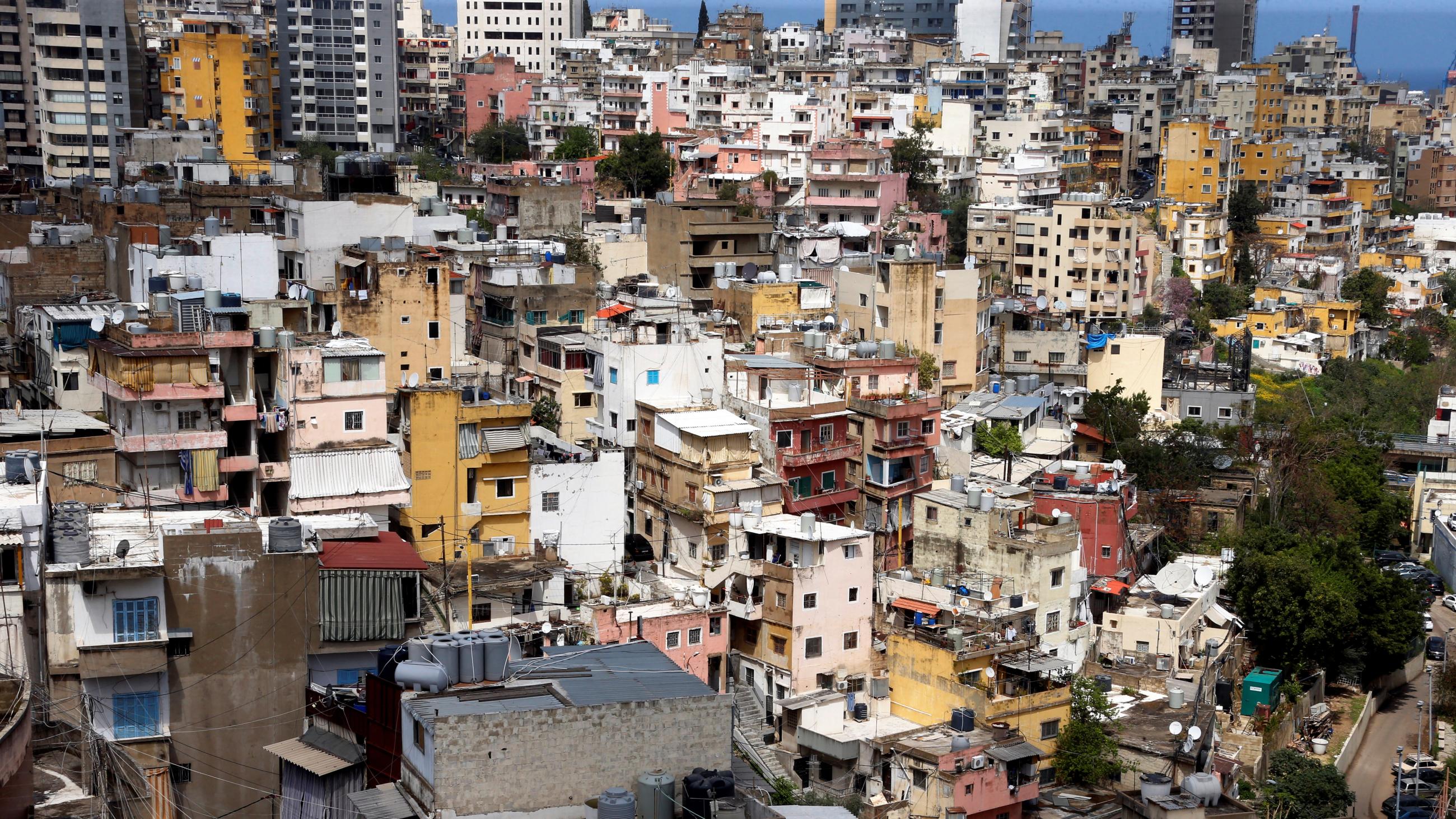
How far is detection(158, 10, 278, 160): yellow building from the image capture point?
58906 mm

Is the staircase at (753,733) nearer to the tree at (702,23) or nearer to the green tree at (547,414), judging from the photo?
the green tree at (547,414)

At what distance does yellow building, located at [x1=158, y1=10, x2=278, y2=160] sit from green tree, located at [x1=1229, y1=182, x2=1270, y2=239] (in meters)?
31.7

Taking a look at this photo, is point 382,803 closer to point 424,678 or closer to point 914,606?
point 424,678

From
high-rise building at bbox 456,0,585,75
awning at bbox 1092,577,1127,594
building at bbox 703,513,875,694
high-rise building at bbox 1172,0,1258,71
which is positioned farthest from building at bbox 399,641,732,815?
high-rise building at bbox 1172,0,1258,71

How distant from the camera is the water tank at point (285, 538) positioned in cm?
1848

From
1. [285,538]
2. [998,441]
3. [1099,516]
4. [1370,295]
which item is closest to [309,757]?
[285,538]

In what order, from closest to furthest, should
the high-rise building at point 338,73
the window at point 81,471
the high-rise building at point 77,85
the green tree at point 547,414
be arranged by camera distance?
the window at point 81,471, the green tree at point 547,414, the high-rise building at point 77,85, the high-rise building at point 338,73

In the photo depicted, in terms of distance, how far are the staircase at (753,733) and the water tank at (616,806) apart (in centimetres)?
719

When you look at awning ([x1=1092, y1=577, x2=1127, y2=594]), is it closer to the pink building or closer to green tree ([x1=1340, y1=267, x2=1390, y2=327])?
the pink building

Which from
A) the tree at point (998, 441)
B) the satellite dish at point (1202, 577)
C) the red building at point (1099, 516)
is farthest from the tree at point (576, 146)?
the satellite dish at point (1202, 577)

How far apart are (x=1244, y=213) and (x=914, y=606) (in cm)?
3956

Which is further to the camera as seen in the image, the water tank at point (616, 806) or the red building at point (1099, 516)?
the red building at point (1099, 516)

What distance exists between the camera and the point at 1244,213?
2387 inches

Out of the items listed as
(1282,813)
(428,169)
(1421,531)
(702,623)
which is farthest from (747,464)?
(428,169)
